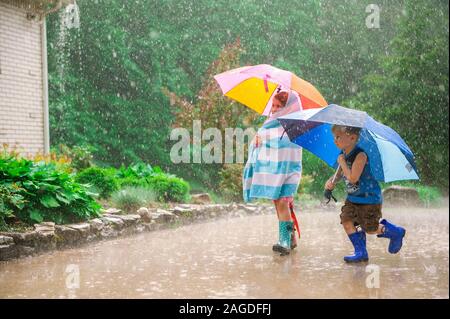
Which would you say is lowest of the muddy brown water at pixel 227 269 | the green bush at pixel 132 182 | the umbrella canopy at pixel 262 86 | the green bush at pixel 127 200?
the muddy brown water at pixel 227 269

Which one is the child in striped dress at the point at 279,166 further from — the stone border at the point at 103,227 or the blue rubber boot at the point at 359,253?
the stone border at the point at 103,227

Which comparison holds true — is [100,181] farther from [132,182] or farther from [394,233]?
[394,233]

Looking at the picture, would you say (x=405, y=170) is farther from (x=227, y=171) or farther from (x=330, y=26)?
(x=330, y=26)

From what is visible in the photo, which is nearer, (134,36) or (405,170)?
(405,170)

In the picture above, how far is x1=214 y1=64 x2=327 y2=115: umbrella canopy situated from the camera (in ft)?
23.2

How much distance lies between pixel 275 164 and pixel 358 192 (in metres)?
1.21

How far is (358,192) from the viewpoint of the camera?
6.22 meters

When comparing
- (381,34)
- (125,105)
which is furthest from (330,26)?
(125,105)

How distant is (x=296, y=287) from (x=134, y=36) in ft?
63.0

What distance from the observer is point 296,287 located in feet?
17.3

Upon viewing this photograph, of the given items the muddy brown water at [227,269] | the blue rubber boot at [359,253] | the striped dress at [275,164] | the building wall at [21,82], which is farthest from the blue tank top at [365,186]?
the building wall at [21,82]

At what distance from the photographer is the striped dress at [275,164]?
279 inches

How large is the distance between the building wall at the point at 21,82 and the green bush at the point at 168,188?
2.59m

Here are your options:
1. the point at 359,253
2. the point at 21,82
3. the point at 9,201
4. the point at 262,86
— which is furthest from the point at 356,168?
the point at 21,82
